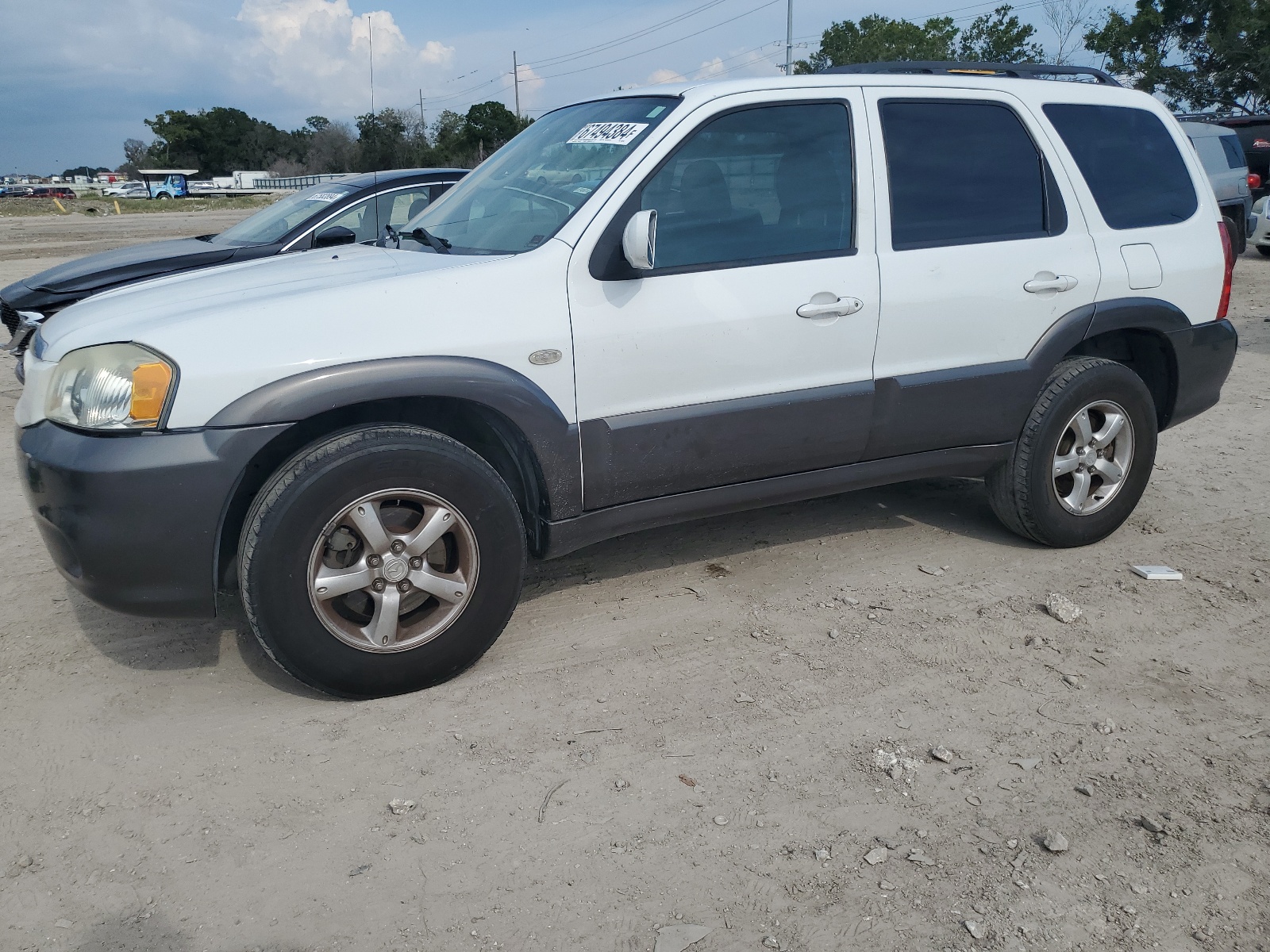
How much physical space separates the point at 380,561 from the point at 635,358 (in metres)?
1.05

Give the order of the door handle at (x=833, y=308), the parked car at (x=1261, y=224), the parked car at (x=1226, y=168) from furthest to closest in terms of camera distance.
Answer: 1. the parked car at (x=1261, y=224)
2. the parked car at (x=1226, y=168)
3. the door handle at (x=833, y=308)

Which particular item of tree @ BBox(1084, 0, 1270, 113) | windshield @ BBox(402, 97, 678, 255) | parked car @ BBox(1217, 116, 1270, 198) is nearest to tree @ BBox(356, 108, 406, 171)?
tree @ BBox(1084, 0, 1270, 113)

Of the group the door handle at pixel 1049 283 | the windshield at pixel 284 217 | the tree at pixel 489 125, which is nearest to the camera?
the door handle at pixel 1049 283

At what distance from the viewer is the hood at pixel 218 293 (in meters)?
3.06

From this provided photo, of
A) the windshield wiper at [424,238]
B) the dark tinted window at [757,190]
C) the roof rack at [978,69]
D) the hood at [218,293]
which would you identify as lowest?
the hood at [218,293]

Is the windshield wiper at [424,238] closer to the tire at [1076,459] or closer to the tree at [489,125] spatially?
the tire at [1076,459]

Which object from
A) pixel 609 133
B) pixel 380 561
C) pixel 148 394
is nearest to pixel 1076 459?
pixel 609 133

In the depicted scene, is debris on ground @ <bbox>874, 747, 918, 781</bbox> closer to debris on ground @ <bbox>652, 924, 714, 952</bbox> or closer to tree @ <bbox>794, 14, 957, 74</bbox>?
debris on ground @ <bbox>652, 924, 714, 952</bbox>

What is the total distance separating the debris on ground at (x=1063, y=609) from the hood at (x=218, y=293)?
8.06 feet

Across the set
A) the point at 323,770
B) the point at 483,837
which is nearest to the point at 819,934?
the point at 483,837

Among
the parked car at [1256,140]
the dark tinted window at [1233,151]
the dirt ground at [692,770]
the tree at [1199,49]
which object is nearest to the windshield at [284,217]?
the dirt ground at [692,770]

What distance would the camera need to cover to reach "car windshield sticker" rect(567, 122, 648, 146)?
355cm

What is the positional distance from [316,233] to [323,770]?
16.3 feet

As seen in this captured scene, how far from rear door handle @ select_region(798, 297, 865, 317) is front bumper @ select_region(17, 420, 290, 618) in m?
1.80
